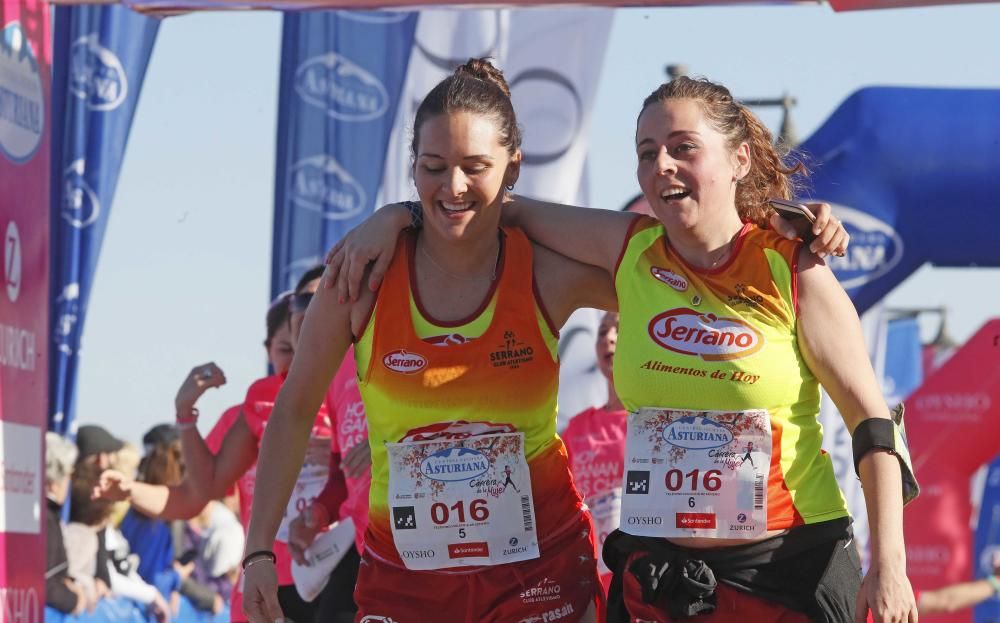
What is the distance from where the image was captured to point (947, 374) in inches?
429

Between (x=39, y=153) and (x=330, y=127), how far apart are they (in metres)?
5.20

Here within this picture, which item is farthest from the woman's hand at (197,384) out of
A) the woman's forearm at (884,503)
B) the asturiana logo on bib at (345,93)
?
the asturiana logo on bib at (345,93)

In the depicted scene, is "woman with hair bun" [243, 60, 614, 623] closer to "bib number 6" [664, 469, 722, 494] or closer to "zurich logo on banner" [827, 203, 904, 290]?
"bib number 6" [664, 469, 722, 494]

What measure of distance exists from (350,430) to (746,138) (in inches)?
84.7

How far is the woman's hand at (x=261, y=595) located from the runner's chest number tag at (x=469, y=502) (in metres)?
0.34

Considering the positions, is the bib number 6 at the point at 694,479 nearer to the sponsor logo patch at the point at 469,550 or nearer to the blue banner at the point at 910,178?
the sponsor logo patch at the point at 469,550

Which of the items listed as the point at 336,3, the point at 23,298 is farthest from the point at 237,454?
the point at 336,3

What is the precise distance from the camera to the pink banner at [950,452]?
10688 millimetres

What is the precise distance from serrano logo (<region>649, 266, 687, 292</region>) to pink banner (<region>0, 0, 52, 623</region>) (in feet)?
8.96

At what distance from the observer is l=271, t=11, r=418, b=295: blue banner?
10.7 m

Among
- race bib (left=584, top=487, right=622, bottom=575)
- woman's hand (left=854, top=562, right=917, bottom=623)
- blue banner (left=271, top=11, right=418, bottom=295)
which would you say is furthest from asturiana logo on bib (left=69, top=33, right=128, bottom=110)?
woman's hand (left=854, top=562, right=917, bottom=623)

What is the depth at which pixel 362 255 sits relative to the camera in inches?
147

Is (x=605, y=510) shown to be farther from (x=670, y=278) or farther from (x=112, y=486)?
(x=670, y=278)

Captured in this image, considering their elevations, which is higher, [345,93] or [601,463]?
[345,93]
